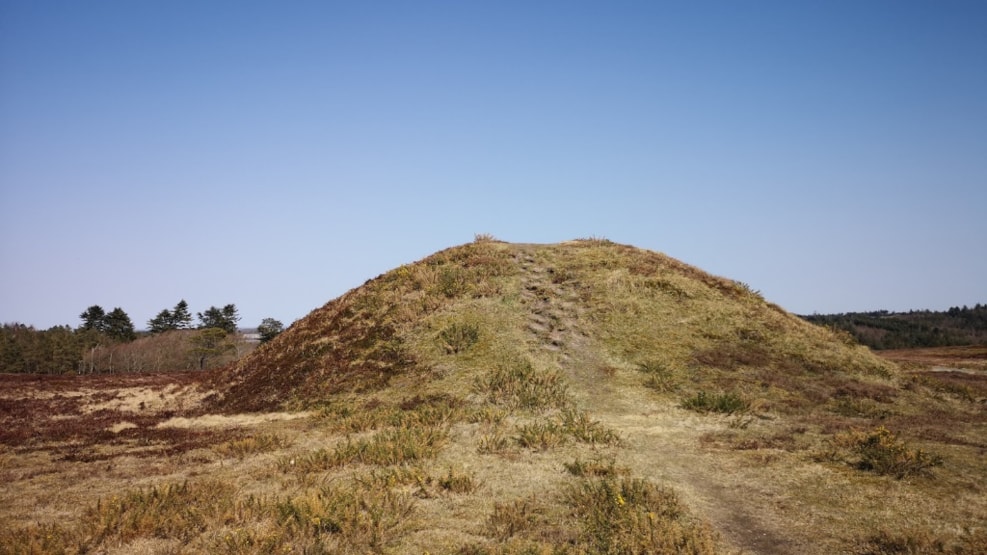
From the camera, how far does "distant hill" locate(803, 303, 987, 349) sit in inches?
4412

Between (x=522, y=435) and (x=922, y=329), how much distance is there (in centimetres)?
16306

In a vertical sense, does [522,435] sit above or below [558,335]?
below

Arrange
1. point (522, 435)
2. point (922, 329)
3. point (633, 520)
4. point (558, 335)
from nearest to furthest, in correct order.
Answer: point (633, 520) < point (522, 435) < point (558, 335) < point (922, 329)

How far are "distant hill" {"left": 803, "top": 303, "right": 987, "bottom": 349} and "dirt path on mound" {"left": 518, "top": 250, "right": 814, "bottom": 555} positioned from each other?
61292mm

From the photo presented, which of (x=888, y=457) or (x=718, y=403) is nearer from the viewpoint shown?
(x=888, y=457)

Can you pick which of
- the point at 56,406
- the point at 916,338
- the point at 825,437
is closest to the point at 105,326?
the point at 56,406

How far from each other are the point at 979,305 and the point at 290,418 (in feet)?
815

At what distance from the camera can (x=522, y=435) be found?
48.2 feet

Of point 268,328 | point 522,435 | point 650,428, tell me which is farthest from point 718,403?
point 268,328

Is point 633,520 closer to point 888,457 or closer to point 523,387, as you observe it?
point 888,457

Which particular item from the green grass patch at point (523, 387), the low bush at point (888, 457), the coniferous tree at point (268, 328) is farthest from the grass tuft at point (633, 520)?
the coniferous tree at point (268, 328)

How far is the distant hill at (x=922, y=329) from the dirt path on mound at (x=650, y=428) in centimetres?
6129

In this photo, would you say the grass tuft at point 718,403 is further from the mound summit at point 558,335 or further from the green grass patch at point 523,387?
the green grass patch at point 523,387

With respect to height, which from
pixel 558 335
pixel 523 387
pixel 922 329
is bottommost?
pixel 922 329
